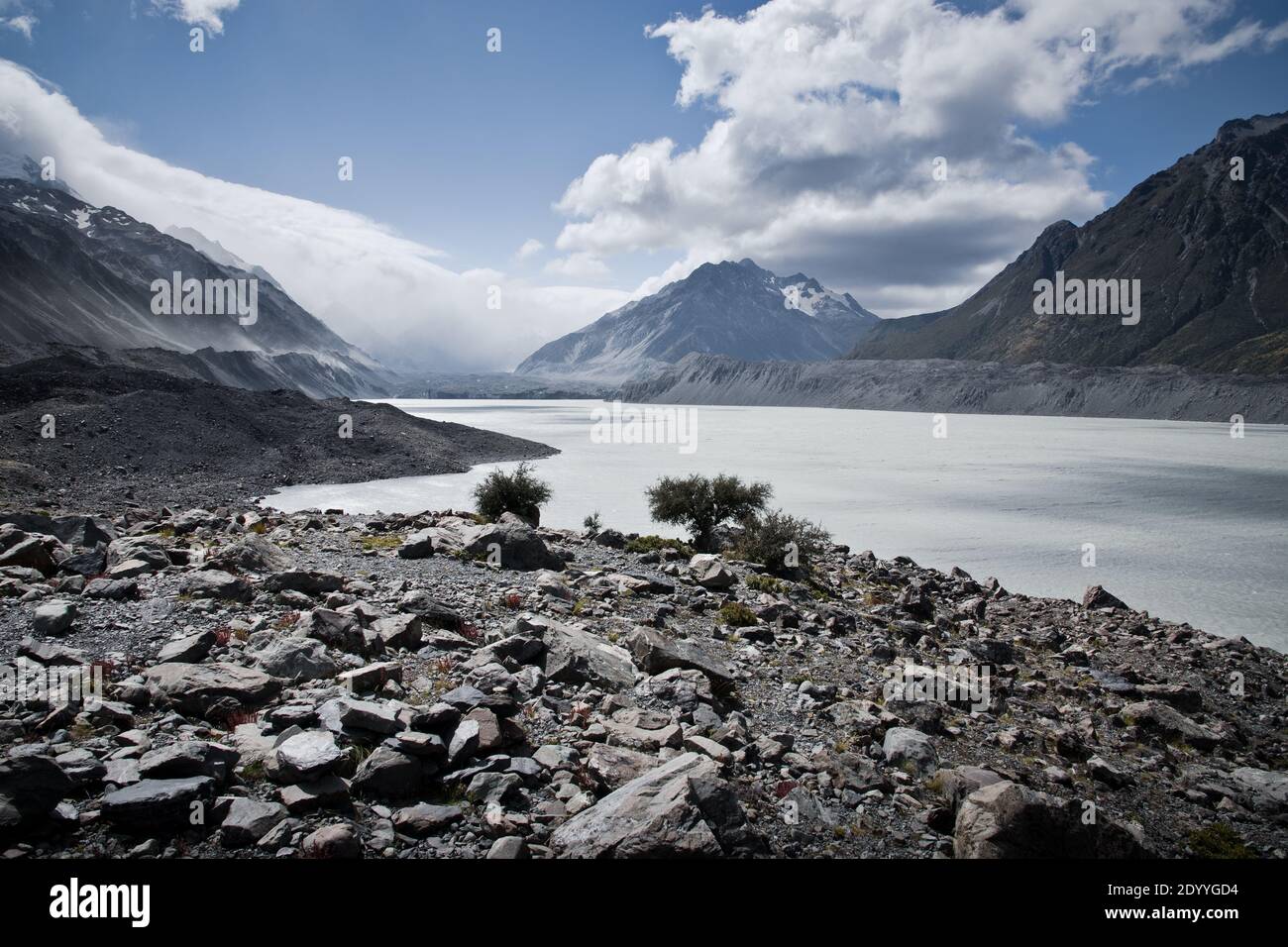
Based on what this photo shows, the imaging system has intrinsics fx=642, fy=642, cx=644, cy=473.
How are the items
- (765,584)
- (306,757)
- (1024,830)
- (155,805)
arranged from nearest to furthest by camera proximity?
(155,805) < (306,757) < (1024,830) < (765,584)

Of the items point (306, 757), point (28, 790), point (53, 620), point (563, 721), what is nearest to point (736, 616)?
point (563, 721)

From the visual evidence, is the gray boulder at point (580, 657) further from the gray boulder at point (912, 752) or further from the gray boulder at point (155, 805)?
the gray boulder at point (155, 805)

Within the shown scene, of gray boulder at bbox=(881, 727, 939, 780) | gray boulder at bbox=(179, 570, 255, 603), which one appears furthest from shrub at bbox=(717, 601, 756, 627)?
gray boulder at bbox=(179, 570, 255, 603)

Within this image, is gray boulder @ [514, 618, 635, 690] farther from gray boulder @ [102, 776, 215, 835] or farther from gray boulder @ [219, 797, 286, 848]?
gray boulder @ [102, 776, 215, 835]

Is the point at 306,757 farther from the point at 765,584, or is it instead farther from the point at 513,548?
the point at 765,584

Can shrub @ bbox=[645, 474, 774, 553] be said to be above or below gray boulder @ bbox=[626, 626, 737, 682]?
above

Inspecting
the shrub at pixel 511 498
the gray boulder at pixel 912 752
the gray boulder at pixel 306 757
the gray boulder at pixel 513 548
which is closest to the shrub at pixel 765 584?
the gray boulder at pixel 513 548
